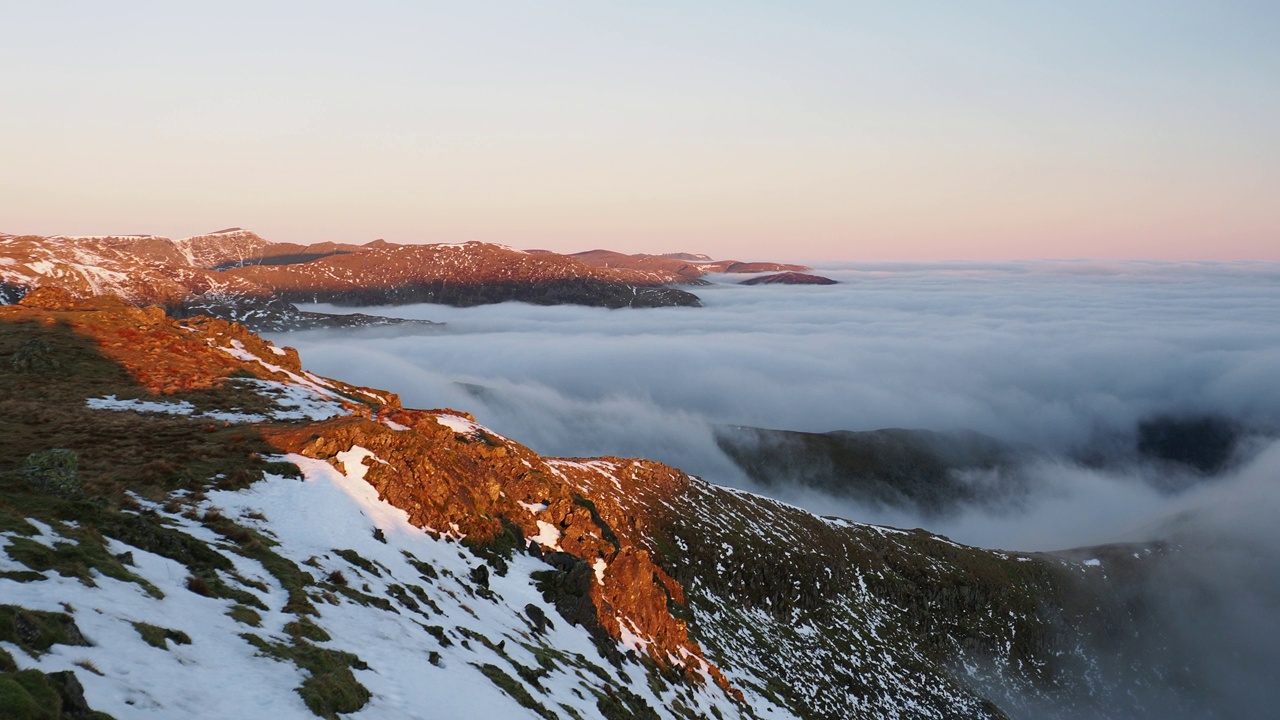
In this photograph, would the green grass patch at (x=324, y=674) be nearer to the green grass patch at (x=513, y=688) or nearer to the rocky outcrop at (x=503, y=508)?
the green grass patch at (x=513, y=688)

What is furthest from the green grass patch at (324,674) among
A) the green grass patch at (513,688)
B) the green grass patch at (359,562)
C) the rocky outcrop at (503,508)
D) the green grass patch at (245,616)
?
the rocky outcrop at (503,508)

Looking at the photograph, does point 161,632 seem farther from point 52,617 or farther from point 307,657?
point 307,657

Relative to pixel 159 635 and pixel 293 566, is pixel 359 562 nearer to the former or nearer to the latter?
pixel 293 566

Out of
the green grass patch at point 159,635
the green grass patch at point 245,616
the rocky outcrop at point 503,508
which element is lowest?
the rocky outcrop at point 503,508

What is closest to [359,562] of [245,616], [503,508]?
[245,616]

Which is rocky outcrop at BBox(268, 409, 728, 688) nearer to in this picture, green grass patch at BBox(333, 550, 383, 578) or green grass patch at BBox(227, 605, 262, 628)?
green grass patch at BBox(333, 550, 383, 578)

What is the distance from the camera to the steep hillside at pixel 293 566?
46.2ft

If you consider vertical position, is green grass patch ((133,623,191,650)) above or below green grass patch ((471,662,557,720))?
above

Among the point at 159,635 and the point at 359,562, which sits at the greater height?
the point at 159,635

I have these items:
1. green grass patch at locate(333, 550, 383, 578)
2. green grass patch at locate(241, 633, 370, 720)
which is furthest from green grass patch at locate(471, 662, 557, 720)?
green grass patch at locate(333, 550, 383, 578)

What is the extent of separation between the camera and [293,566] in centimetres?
2216

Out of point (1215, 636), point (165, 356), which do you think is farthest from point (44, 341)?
point (1215, 636)

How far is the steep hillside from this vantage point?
14094 millimetres

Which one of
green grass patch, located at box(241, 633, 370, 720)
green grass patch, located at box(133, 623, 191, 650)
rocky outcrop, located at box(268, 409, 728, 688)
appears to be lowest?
rocky outcrop, located at box(268, 409, 728, 688)
